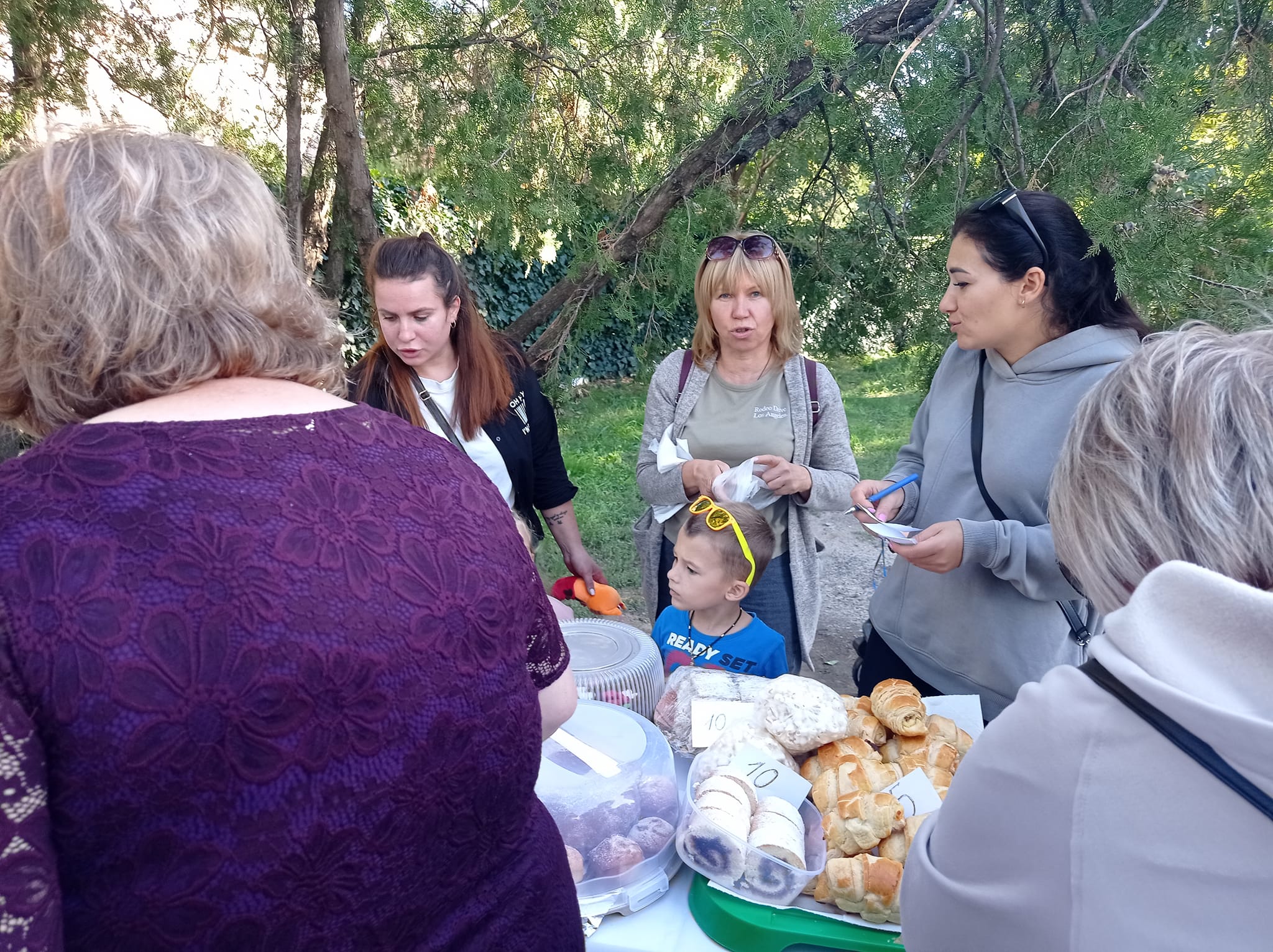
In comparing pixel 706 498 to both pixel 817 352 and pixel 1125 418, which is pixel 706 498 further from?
pixel 1125 418

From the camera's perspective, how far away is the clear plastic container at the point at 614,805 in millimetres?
1395

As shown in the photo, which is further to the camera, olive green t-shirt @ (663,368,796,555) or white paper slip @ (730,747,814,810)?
olive green t-shirt @ (663,368,796,555)

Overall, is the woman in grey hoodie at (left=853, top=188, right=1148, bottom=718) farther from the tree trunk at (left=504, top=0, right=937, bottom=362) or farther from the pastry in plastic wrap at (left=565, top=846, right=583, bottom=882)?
the pastry in plastic wrap at (left=565, top=846, right=583, bottom=882)

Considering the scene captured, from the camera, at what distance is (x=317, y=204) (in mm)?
3723

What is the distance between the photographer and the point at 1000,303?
1.99 meters

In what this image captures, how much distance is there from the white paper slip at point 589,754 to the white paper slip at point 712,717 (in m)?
0.19

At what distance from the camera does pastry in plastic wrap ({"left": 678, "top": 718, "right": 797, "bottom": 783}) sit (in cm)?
156

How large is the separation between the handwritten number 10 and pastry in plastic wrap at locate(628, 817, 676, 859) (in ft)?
0.58

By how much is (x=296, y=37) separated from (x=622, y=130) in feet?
4.68

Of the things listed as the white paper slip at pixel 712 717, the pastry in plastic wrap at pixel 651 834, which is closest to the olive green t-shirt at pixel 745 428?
the white paper slip at pixel 712 717

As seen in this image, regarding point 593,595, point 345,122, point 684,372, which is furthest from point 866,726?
point 345,122

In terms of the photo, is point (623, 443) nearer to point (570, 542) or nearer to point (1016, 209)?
point (570, 542)

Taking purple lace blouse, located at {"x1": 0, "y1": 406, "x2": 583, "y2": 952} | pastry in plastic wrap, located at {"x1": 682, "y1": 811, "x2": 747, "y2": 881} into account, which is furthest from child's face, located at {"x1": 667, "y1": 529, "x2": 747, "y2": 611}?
purple lace blouse, located at {"x1": 0, "y1": 406, "x2": 583, "y2": 952}

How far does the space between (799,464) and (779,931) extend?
5.28 feet
